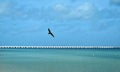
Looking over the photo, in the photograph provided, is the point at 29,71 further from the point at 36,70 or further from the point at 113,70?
the point at 113,70

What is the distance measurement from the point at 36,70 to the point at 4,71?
2296 mm

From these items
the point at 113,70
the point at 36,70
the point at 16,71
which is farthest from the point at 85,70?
the point at 16,71

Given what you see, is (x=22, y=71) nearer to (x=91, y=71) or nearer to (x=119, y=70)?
(x=91, y=71)

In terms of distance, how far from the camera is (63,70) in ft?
67.7

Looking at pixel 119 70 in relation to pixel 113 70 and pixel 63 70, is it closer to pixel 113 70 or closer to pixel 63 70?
pixel 113 70

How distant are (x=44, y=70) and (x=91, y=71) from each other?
10.7 ft

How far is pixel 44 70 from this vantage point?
20.6 meters

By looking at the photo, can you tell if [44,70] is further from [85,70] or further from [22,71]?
[85,70]

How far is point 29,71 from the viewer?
20422 millimetres

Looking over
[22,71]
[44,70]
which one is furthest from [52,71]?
[22,71]

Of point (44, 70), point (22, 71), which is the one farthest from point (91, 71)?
point (22, 71)

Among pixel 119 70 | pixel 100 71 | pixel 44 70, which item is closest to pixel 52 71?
pixel 44 70

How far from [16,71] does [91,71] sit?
5093mm

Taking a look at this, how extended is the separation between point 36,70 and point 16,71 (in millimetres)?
1505
